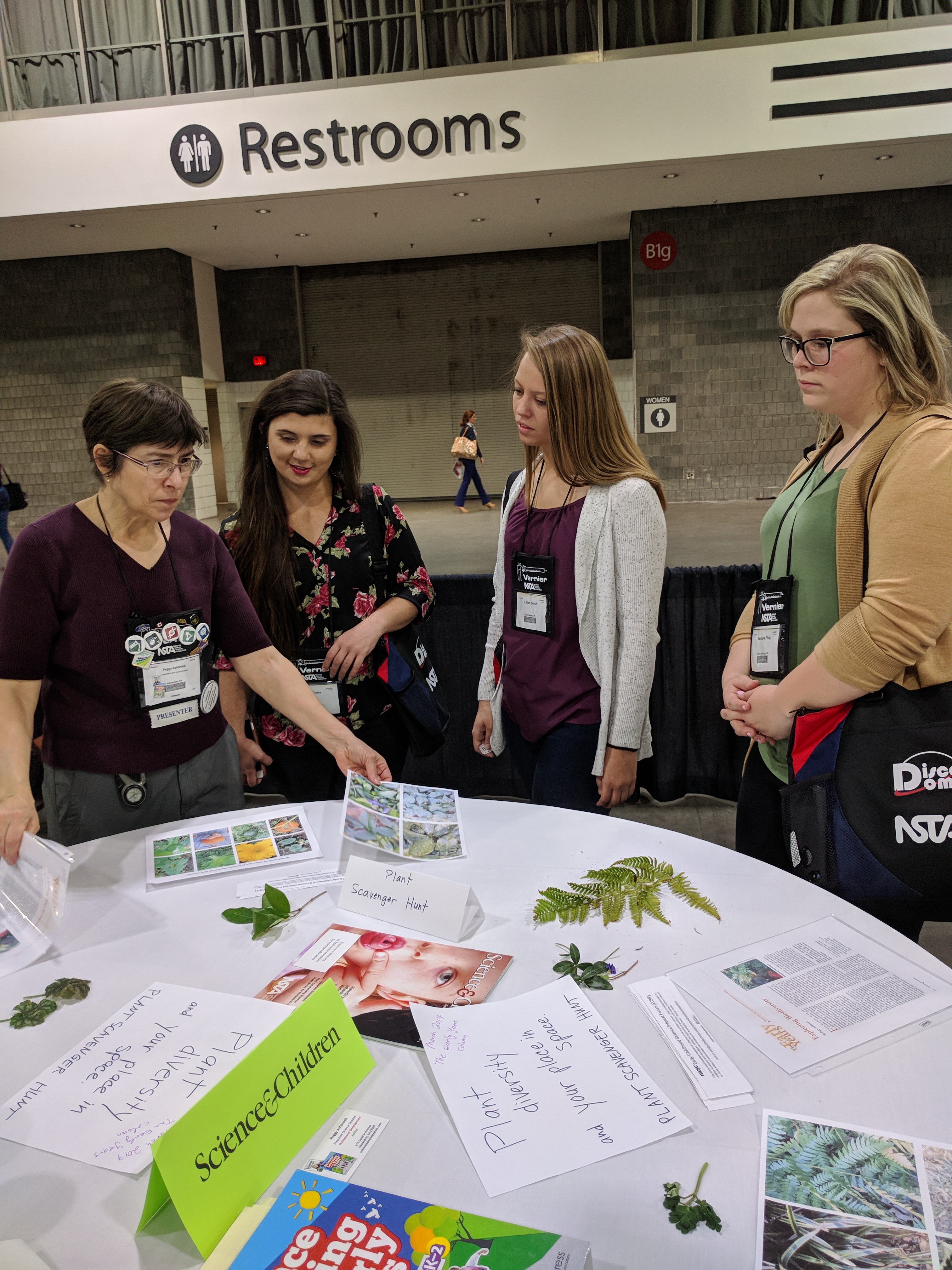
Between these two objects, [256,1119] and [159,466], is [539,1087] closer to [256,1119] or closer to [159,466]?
[256,1119]

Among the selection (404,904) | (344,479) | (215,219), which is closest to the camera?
(404,904)

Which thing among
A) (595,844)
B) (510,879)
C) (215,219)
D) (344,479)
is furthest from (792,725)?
(215,219)

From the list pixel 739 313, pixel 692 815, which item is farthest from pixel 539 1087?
pixel 739 313

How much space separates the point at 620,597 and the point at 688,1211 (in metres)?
1.21

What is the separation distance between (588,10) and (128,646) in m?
9.22

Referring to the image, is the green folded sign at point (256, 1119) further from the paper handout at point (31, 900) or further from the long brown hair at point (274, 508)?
the long brown hair at point (274, 508)

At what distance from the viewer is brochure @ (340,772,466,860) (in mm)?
1321

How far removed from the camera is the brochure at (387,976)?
0.95 m

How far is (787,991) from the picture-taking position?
0.97 m

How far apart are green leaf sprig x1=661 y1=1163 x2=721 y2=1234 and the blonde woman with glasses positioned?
765 mm

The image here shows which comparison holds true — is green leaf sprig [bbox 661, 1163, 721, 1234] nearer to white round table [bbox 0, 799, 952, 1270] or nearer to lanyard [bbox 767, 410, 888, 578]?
white round table [bbox 0, 799, 952, 1270]

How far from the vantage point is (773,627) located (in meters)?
1.51

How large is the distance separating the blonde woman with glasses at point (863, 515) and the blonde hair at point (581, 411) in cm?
38

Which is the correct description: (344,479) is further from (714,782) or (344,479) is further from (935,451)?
(714,782)
